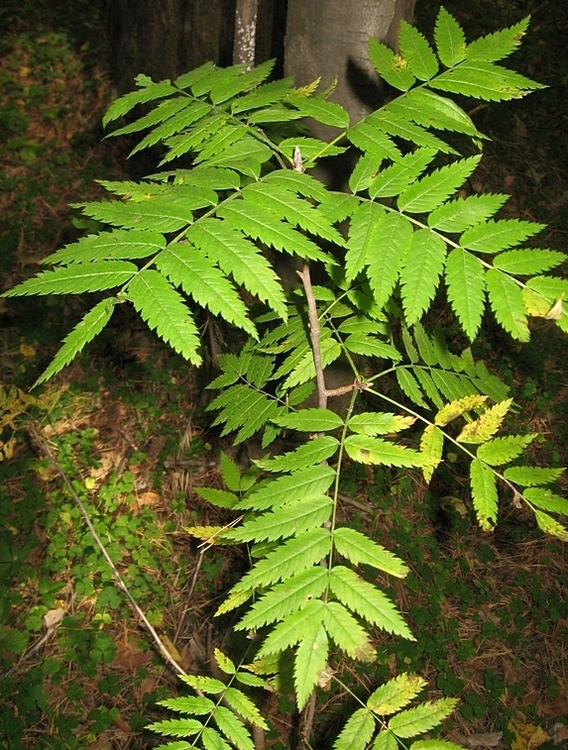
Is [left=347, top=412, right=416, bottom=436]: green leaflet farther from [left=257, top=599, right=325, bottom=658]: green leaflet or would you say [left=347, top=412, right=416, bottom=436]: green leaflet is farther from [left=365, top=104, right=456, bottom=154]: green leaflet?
[left=365, top=104, right=456, bottom=154]: green leaflet

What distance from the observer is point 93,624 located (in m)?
3.25

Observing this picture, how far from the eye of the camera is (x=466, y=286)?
4.47 feet

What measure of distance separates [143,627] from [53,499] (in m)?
0.96

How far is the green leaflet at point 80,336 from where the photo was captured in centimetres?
119

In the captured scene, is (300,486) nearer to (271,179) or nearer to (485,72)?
(271,179)

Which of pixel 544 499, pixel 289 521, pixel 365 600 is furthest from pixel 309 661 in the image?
pixel 544 499

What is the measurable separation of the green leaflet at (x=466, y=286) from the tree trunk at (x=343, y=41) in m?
0.90

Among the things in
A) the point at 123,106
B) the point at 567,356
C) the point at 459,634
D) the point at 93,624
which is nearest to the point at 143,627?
the point at 93,624

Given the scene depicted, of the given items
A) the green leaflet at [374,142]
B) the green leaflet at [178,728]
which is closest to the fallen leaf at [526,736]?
the green leaflet at [178,728]

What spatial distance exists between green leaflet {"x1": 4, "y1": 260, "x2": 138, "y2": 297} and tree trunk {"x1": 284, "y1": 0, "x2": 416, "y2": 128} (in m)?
1.14

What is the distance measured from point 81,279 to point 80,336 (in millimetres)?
137

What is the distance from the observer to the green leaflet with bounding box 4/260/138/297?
1.25m

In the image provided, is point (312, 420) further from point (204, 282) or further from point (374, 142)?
point (374, 142)

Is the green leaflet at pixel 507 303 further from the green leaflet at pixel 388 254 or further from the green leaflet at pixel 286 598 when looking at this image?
the green leaflet at pixel 286 598
